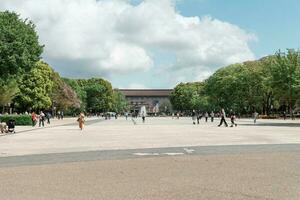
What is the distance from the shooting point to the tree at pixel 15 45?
45.3 m

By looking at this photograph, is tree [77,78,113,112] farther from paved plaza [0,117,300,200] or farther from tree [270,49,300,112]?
paved plaza [0,117,300,200]

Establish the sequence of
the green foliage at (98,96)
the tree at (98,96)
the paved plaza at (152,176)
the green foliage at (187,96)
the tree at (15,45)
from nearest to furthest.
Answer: the paved plaza at (152,176)
the tree at (15,45)
the green foliage at (98,96)
the tree at (98,96)
the green foliage at (187,96)

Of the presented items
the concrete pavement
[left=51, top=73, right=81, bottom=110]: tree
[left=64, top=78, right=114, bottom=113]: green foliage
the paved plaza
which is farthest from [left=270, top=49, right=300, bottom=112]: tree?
[left=64, top=78, right=114, bottom=113]: green foliage

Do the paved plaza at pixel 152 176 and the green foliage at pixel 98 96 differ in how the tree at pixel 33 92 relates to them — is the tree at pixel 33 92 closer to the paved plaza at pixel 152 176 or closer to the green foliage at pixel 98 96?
the paved plaza at pixel 152 176

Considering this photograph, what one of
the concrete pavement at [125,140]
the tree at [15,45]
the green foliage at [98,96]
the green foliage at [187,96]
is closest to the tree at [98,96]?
the green foliage at [98,96]

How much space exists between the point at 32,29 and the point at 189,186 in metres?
42.9

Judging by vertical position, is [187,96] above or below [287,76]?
above

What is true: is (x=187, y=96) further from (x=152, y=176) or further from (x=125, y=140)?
(x=152, y=176)

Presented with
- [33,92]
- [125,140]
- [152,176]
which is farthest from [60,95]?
[152,176]

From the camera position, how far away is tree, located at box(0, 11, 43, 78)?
4534 centimetres

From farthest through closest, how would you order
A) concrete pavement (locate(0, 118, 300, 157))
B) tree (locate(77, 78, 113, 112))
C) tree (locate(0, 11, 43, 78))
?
1. tree (locate(77, 78, 113, 112))
2. tree (locate(0, 11, 43, 78))
3. concrete pavement (locate(0, 118, 300, 157))

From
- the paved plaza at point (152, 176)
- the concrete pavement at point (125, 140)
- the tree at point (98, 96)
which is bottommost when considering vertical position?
the paved plaza at point (152, 176)

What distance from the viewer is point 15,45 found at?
45.8 meters

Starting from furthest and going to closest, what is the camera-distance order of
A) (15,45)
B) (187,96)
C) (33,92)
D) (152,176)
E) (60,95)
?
1. (187,96)
2. (60,95)
3. (33,92)
4. (15,45)
5. (152,176)
